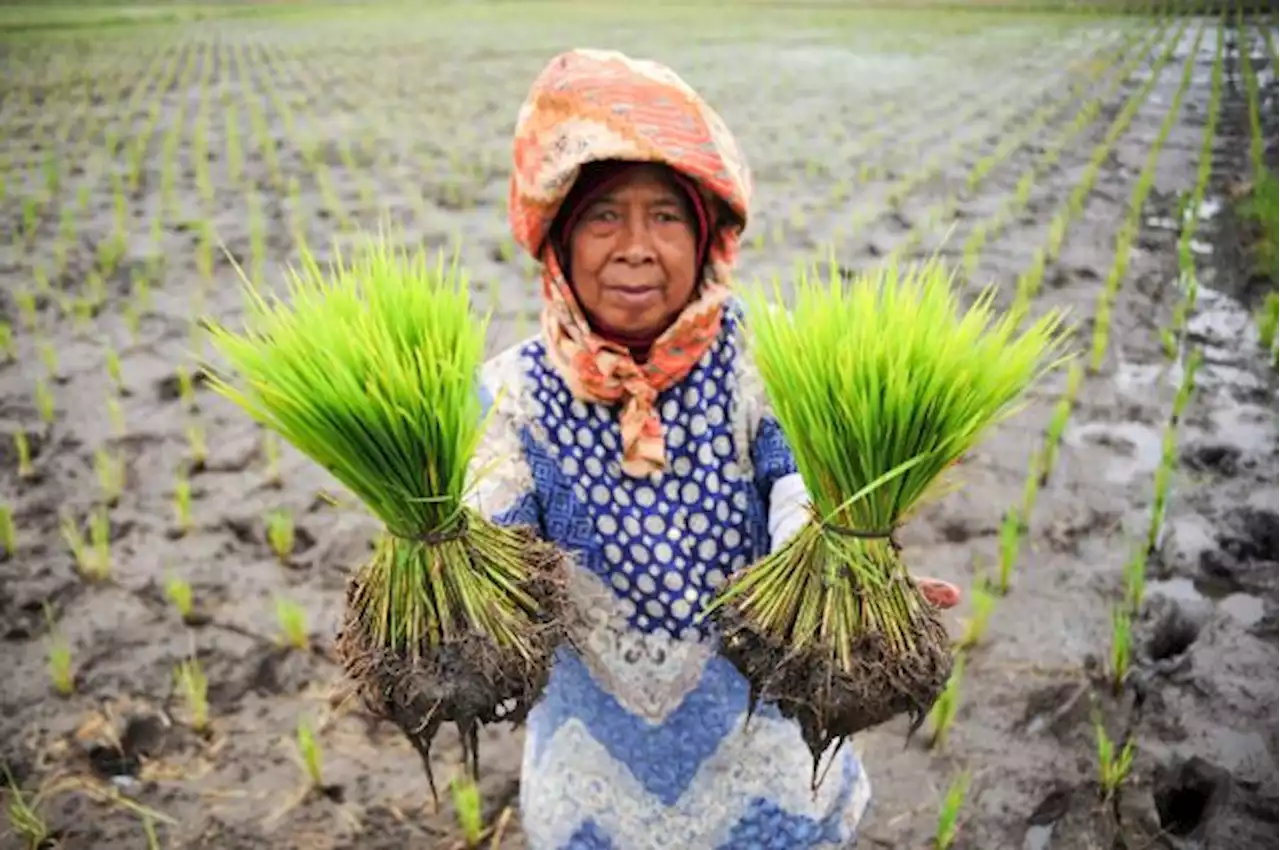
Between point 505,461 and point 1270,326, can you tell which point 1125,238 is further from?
point 505,461

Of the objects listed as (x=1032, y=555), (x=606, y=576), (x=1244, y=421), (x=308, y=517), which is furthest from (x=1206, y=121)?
(x=606, y=576)

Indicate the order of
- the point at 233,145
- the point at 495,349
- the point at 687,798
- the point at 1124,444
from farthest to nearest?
1. the point at 233,145
2. the point at 495,349
3. the point at 1124,444
4. the point at 687,798

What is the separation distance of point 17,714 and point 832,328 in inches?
70.2

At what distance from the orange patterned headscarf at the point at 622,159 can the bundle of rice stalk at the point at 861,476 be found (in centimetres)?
19

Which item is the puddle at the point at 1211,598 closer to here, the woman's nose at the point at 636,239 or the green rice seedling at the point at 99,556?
the woman's nose at the point at 636,239

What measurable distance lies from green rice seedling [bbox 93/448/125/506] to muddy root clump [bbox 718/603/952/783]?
215cm

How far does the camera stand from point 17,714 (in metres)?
1.94

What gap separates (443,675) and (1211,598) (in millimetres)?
1840

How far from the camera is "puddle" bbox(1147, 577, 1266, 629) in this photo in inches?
82.1

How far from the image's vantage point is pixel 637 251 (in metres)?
1.12

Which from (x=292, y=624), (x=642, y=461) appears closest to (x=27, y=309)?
(x=292, y=624)

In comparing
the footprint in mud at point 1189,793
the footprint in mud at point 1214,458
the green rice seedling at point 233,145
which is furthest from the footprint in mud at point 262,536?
the green rice seedling at point 233,145

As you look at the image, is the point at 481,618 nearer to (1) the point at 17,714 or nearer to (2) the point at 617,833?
(2) the point at 617,833

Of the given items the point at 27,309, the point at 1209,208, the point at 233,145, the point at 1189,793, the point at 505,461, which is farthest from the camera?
the point at 233,145
